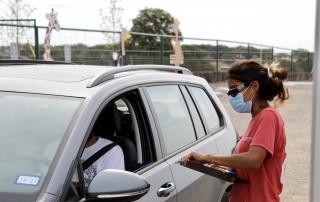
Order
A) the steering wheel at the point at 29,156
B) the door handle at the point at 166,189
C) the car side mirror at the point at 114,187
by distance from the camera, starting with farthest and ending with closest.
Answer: the door handle at the point at 166,189 → the steering wheel at the point at 29,156 → the car side mirror at the point at 114,187

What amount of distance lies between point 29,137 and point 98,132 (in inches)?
36.2

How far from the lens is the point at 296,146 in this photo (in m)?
9.46

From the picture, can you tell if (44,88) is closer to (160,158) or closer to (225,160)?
(160,158)

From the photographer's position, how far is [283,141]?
2676 millimetres

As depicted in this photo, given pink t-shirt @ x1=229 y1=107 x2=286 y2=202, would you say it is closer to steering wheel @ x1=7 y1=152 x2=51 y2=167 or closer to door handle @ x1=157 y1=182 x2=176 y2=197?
door handle @ x1=157 y1=182 x2=176 y2=197

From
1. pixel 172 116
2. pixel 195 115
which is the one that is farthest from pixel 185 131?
pixel 195 115

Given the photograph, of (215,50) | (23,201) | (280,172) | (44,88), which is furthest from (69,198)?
(215,50)

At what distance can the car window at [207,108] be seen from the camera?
395 centimetres

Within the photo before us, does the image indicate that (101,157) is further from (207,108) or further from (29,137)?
(207,108)

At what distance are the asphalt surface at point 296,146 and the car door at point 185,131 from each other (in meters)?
0.75

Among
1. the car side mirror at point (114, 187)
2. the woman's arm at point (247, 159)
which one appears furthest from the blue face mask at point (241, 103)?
the car side mirror at point (114, 187)

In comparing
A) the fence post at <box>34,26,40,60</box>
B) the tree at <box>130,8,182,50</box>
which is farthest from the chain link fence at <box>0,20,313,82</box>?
the tree at <box>130,8,182,50</box>

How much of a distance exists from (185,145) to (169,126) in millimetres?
243

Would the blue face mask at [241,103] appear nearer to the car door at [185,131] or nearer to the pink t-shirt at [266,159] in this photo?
the pink t-shirt at [266,159]
